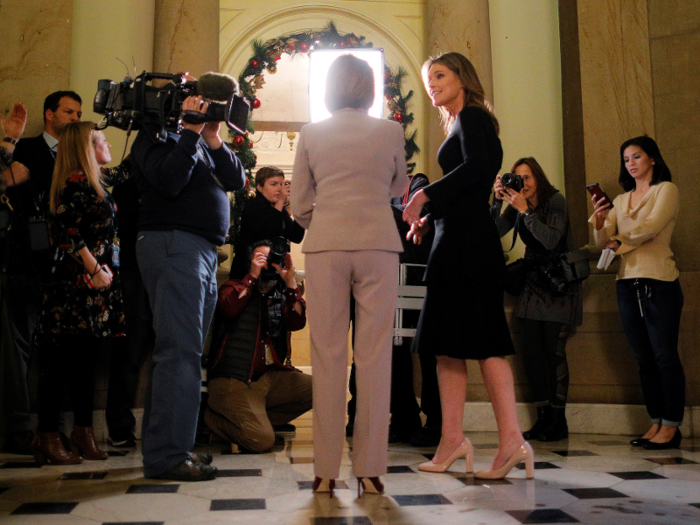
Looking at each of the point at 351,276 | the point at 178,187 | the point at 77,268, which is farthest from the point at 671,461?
the point at 77,268

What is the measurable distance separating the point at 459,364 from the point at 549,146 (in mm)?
3097

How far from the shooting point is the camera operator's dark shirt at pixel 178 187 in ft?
Answer: 8.93

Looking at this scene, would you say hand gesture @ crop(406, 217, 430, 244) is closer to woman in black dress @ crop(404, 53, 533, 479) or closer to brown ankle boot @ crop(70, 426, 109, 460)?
woman in black dress @ crop(404, 53, 533, 479)

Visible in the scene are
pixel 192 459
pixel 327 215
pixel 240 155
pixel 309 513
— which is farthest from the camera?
pixel 240 155

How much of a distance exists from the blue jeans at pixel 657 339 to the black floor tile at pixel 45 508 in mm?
2969

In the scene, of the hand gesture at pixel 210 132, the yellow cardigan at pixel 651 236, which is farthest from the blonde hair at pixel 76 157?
the yellow cardigan at pixel 651 236

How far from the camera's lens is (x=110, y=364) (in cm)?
381

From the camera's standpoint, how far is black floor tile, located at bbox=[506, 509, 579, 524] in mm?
2084

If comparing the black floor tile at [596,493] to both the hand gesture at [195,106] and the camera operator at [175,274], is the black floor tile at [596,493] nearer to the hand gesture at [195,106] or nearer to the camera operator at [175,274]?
the camera operator at [175,274]

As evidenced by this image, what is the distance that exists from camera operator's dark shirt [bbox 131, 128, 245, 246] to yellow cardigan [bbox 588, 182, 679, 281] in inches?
91.5

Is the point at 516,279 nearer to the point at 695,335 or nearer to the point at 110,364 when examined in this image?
the point at 695,335

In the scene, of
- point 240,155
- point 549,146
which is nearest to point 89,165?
point 240,155

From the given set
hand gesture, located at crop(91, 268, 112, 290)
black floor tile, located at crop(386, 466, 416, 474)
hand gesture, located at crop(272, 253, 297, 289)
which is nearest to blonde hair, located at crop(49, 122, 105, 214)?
hand gesture, located at crop(91, 268, 112, 290)

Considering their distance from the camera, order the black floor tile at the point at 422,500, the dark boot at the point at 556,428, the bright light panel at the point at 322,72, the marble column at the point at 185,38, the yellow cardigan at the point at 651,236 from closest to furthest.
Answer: the black floor tile at the point at 422,500, the yellow cardigan at the point at 651,236, the dark boot at the point at 556,428, the marble column at the point at 185,38, the bright light panel at the point at 322,72
